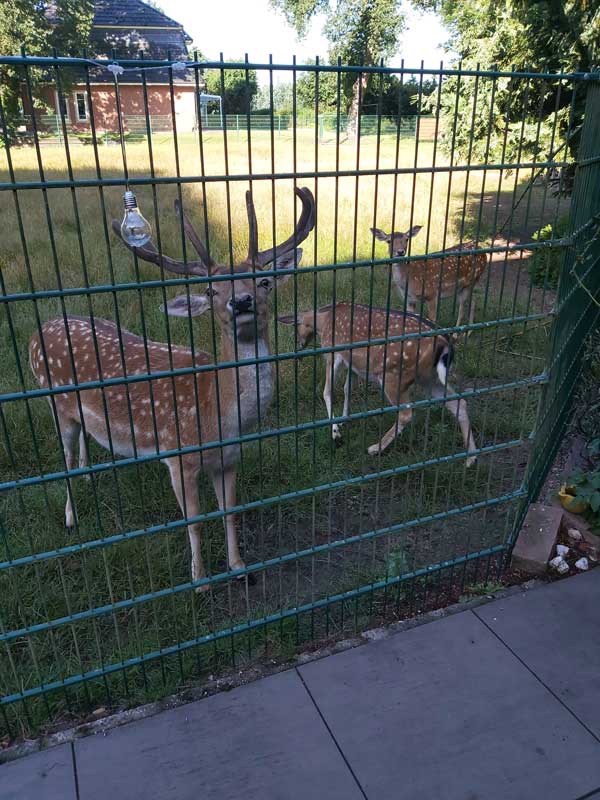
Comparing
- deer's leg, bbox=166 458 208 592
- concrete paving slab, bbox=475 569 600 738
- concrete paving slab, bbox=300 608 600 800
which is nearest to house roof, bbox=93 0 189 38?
deer's leg, bbox=166 458 208 592

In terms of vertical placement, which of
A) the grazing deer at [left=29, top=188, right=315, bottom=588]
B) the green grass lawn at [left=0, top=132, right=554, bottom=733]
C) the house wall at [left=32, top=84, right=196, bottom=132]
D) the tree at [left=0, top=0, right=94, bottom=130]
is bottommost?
the green grass lawn at [left=0, top=132, right=554, bottom=733]

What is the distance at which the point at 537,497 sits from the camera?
3.72m

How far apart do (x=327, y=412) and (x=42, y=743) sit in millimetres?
2980

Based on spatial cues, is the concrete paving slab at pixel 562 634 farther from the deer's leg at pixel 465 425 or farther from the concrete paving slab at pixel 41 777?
the concrete paving slab at pixel 41 777

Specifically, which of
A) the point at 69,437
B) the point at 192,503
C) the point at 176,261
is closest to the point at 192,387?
the point at 192,503

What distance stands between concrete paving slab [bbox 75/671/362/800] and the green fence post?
1.46 meters

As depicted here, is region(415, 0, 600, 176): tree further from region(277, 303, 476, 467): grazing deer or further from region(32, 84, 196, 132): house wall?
region(32, 84, 196, 132): house wall

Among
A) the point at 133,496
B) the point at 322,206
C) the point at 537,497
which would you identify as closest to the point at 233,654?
the point at 133,496

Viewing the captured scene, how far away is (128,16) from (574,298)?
44806mm

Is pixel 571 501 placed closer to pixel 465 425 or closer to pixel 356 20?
pixel 465 425

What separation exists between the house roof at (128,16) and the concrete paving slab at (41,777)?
1738 inches

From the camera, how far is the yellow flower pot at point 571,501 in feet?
11.9

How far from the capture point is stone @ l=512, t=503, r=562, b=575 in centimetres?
323

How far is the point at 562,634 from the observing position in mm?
2855
